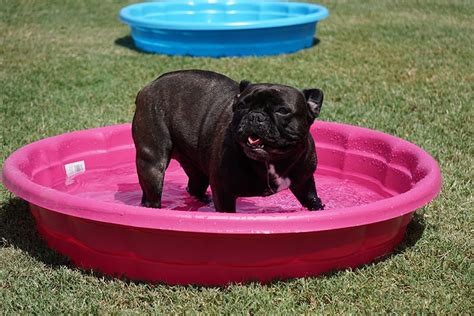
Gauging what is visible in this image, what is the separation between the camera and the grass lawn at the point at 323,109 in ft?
14.2

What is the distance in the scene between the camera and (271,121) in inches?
178

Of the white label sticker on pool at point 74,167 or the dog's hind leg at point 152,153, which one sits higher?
the dog's hind leg at point 152,153

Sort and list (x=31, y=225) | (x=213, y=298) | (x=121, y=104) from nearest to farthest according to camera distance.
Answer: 1. (x=213, y=298)
2. (x=31, y=225)
3. (x=121, y=104)

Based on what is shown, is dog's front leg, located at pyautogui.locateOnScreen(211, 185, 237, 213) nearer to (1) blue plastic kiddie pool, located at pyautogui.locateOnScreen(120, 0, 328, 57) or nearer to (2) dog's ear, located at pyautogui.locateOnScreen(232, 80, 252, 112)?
(2) dog's ear, located at pyautogui.locateOnScreen(232, 80, 252, 112)

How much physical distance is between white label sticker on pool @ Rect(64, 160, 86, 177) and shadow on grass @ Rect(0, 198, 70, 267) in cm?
80

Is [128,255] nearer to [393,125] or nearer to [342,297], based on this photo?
[342,297]

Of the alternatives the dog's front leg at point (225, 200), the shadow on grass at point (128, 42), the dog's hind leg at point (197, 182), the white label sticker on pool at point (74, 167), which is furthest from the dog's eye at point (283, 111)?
the shadow on grass at point (128, 42)

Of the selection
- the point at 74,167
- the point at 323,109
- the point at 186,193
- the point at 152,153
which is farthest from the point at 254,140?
the point at 323,109

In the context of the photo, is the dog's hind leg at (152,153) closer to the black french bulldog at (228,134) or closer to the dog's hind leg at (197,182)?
the black french bulldog at (228,134)

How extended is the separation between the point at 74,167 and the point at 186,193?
1.05 m

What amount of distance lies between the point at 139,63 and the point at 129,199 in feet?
14.7

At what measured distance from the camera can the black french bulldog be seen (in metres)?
4.55

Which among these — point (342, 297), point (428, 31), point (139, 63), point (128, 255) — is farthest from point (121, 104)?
point (428, 31)

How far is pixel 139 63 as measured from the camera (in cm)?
1057
